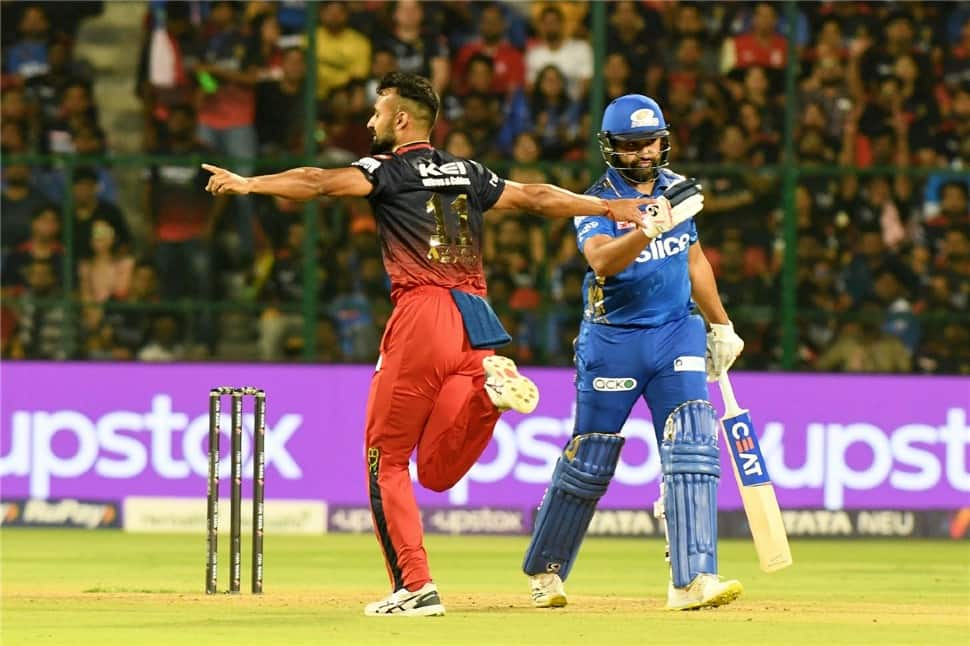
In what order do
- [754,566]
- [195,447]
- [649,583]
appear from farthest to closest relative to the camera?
1. [195,447]
2. [754,566]
3. [649,583]

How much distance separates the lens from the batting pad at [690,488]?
29.4 feet

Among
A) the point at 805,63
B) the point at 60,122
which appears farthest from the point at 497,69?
the point at 60,122

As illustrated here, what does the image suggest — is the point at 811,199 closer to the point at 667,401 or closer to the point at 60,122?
the point at 60,122

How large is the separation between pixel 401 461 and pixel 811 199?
8.36 m

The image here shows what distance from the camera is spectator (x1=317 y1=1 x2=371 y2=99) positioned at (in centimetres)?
1722

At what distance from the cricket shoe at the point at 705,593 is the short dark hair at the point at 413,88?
7.34 ft

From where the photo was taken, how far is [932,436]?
14.9 m

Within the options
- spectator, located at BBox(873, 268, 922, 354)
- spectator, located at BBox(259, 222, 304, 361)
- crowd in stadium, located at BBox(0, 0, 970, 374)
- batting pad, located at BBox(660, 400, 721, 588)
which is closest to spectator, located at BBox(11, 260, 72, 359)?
crowd in stadium, located at BBox(0, 0, 970, 374)

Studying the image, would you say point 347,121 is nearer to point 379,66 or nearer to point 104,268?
point 379,66

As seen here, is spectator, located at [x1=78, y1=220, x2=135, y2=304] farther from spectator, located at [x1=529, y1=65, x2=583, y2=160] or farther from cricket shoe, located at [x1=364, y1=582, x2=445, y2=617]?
cricket shoe, located at [x1=364, y1=582, x2=445, y2=617]

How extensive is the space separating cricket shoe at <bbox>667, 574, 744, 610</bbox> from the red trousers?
1.09 meters

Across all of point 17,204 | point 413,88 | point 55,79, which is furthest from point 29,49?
point 413,88

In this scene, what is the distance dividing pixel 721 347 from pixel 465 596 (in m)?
1.71

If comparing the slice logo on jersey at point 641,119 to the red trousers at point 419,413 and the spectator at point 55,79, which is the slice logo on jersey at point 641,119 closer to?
the red trousers at point 419,413
